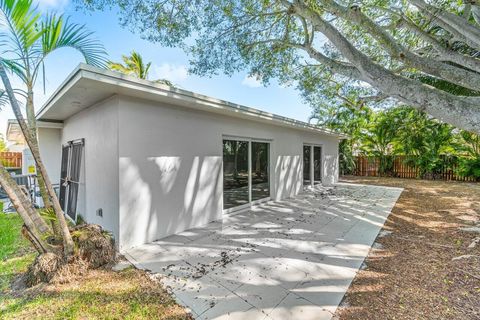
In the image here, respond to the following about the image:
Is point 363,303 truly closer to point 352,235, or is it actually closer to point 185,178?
point 352,235

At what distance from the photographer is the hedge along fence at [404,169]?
533 inches

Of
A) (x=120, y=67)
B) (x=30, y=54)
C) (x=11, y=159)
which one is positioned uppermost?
(x=120, y=67)

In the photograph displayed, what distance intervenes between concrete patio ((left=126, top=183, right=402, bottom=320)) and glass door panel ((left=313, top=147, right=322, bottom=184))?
16.3 ft

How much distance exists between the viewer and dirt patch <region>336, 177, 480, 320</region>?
2477 millimetres

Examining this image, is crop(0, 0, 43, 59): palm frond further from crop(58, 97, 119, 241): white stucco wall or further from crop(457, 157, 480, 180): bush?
crop(457, 157, 480, 180): bush

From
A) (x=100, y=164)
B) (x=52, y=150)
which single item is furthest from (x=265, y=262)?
(x=52, y=150)

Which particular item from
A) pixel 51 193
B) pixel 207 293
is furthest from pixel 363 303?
pixel 51 193

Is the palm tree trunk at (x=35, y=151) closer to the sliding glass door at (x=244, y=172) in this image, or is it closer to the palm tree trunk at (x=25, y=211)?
the palm tree trunk at (x=25, y=211)

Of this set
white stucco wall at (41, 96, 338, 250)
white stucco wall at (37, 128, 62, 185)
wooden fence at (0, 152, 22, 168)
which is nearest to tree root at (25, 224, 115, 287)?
white stucco wall at (41, 96, 338, 250)

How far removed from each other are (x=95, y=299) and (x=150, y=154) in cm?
250

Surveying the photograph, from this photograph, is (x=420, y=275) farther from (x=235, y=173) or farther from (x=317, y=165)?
(x=317, y=165)

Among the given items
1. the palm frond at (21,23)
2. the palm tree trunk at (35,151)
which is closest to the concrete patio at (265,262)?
the palm tree trunk at (35,151)

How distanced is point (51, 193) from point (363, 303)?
4.18 m

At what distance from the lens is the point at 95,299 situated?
264 centimetres
